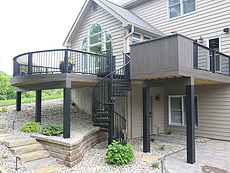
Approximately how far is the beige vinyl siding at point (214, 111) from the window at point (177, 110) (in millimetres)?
734

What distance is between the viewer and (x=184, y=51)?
5770mm

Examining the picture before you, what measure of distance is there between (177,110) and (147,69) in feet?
14.8

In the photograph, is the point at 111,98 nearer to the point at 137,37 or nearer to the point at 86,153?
the point at 86,153

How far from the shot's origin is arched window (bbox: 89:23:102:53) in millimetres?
10859

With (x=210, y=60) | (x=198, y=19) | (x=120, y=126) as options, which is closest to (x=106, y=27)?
(x=198, y=19)

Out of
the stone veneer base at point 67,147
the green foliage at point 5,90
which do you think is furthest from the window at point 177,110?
the green foliage at point 5,90

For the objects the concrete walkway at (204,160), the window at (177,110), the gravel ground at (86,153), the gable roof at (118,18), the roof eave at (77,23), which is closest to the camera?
the concrete walkway at (204,160)

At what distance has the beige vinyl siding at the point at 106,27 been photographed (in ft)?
32.0

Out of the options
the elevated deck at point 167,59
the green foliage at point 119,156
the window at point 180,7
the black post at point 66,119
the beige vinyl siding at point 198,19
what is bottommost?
the green foliage at point 119,156

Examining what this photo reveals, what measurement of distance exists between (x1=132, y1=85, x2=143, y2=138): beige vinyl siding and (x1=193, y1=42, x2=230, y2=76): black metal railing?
290 centimetres

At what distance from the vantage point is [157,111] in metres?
10.1

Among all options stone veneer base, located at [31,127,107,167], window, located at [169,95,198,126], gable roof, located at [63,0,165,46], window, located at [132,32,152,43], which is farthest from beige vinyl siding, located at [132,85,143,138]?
gable roof, located at [63,0,165,46]

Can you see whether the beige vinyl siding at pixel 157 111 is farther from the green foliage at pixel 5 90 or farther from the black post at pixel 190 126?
the green foliage at pixel 5 90

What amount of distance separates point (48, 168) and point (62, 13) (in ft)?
109
